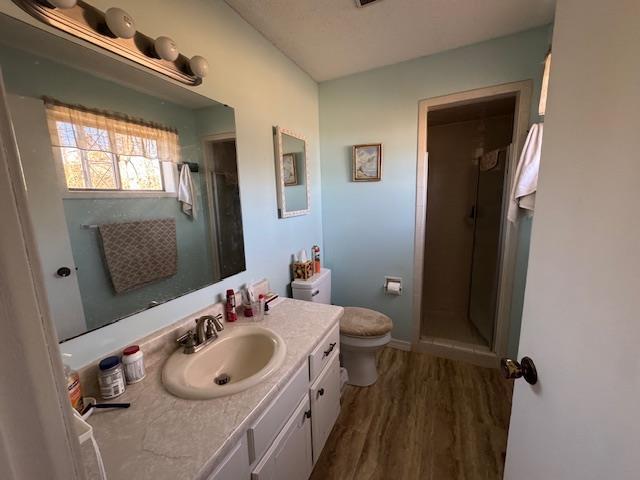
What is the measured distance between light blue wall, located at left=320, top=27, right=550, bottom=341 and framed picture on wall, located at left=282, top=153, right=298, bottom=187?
474 millimetres

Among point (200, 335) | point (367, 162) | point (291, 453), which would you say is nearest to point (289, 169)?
point (367, 162)

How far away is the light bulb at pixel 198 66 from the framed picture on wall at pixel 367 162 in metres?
1.33

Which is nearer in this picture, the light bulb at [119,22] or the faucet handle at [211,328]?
the light bulb at [119,22]

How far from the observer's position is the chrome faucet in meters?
1.07

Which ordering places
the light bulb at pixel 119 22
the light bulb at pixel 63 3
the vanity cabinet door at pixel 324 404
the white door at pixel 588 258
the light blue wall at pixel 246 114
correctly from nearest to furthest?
the white door at pixel 588 258 → the light bulb at pixel 63 3 → the light bulb at pixel 119 22 → the light blue wall at pixel 246 114 → the vanity cabinet door at pixel 324 404

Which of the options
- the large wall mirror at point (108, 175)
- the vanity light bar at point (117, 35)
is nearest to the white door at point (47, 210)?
the large wall mirror at point (108, 175)

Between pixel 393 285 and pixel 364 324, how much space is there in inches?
20.8

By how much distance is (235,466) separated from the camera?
75 centimetres

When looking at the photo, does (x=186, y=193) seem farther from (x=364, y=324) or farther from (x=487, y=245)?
(x=487, y=245)

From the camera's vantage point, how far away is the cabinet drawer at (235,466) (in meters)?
0.69

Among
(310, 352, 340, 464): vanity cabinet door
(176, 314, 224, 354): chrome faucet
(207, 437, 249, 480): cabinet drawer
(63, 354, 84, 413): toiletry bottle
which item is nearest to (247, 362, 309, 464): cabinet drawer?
(207, 437, 249, 480): cabinet drawer

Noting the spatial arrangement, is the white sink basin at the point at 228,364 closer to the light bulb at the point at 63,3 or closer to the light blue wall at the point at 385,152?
the light bulb at the point at 63,3

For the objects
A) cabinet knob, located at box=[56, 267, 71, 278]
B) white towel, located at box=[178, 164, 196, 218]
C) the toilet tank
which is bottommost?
the toilet tank

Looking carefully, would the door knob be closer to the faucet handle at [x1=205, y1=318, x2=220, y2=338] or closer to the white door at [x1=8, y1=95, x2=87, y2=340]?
the faucet handle at [x1=205, y1=318, x2=220, y2=338]
